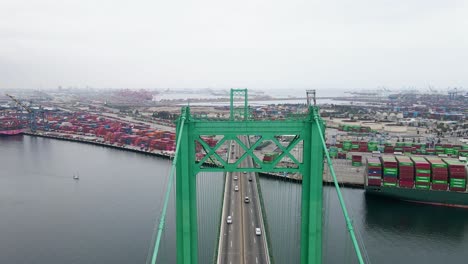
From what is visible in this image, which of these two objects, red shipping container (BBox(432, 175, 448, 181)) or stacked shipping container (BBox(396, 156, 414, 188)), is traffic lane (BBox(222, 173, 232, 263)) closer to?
stacked shipping container (BBox(396, 156, 414, 188))

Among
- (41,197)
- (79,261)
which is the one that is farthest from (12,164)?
(79,261)

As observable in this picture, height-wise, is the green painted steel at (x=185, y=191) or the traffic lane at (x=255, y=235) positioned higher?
the green painted steel at (x=185, y=191)

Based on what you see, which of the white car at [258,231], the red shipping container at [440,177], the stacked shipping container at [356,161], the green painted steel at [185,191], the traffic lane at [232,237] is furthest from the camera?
the stacked shipping container at [356,161]

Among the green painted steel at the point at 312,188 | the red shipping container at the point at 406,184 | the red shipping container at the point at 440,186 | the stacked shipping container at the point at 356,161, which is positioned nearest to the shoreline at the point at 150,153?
the red shipping container at the point at 406,184

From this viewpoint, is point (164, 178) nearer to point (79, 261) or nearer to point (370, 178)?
point (79, 261)

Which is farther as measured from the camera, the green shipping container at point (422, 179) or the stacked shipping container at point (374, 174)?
the stacked shipping container at point (374, 174)

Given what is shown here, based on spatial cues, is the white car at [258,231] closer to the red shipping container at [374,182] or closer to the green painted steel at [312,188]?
the green painted steel at [312,188]

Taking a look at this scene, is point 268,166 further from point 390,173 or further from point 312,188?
point 390,173
